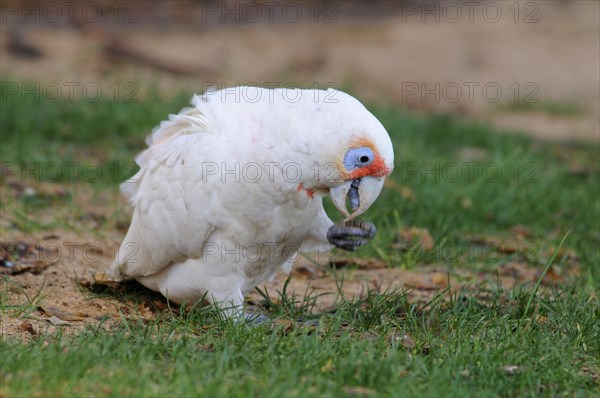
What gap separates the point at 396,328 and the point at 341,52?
26.4 ft

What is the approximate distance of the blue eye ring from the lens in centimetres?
391

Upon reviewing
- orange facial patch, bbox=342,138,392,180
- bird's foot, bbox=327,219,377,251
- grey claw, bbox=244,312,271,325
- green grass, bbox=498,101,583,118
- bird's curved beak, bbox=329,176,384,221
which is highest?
orange facial patch, bbox=342,138,392,180

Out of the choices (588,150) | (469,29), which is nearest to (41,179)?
(588,150)

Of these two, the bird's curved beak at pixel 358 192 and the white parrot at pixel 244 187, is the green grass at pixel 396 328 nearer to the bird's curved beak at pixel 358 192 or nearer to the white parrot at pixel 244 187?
the white parrot at pixel 244 187

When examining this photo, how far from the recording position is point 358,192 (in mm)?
4094

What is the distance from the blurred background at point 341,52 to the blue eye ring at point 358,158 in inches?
201

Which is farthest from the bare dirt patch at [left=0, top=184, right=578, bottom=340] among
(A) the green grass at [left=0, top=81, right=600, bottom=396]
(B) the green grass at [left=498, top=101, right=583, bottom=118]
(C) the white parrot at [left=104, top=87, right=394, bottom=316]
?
(B) the green grass at [left=498, top=101, right=583, bottom=118]

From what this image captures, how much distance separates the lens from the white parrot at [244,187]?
3.97 meters

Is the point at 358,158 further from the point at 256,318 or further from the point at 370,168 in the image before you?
the point at 256,318

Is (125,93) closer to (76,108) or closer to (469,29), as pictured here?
(76,108)

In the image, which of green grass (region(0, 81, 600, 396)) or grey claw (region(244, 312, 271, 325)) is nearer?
green grass (region(0, 81, 600, 396))

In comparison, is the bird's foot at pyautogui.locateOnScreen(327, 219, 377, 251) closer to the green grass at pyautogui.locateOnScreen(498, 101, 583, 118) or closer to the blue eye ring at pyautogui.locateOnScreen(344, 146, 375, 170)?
the blue eye ring at pyautogui.locateOnScreen(344, 146, 375, 170)

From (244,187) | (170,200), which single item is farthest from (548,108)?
(244,187)

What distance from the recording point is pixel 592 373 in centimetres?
400
